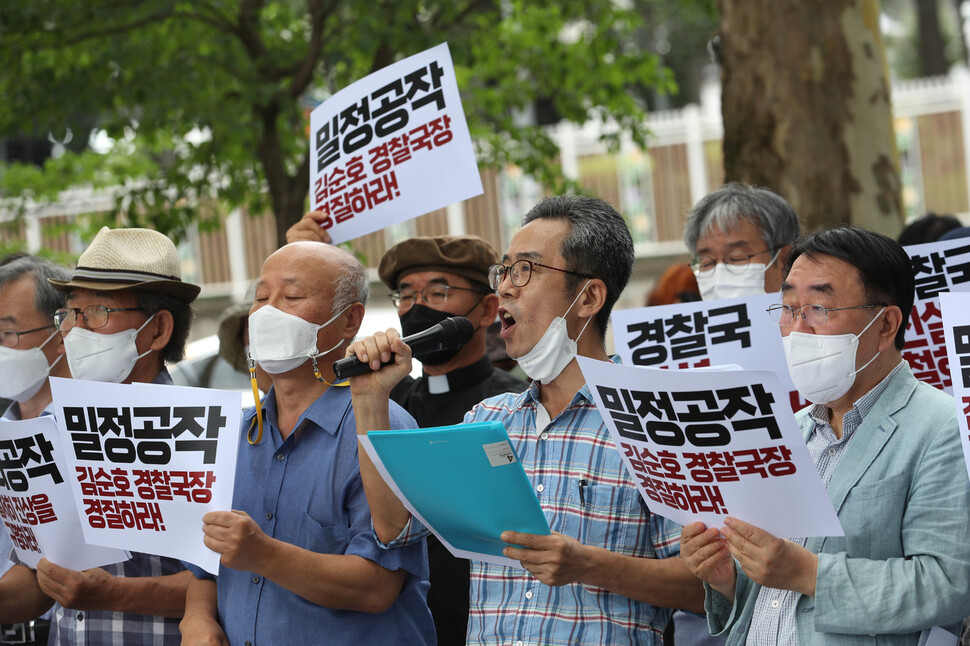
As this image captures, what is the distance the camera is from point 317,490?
3160 millimetres

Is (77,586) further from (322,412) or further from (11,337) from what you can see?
(11,337)

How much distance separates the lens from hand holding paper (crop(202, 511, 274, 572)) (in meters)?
2.88

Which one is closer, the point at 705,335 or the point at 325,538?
the point at 325,538

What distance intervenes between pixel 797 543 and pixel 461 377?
1926mm

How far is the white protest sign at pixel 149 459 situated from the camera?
3.01m

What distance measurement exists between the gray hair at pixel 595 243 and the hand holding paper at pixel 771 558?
0.83 meters

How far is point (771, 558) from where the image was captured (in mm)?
2494

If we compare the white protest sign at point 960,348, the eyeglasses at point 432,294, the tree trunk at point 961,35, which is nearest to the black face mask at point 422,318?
the eyeglasses at point 432,294

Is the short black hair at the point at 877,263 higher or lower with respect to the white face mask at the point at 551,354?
higher

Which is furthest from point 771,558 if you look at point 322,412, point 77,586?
point 77,586

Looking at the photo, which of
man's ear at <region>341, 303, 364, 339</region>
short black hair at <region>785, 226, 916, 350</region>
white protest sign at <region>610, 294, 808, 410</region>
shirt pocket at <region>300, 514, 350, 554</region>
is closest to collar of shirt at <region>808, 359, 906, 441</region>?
short black hair at <region>785, 226, 916, 350</region>

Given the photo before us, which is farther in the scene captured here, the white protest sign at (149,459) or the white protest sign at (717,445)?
the white protest sign at (149,459)

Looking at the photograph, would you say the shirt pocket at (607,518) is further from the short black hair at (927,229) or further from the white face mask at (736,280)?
the short black hair at (927,229)

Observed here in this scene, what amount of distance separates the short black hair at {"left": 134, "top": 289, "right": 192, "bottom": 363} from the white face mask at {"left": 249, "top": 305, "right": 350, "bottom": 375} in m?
0.73
